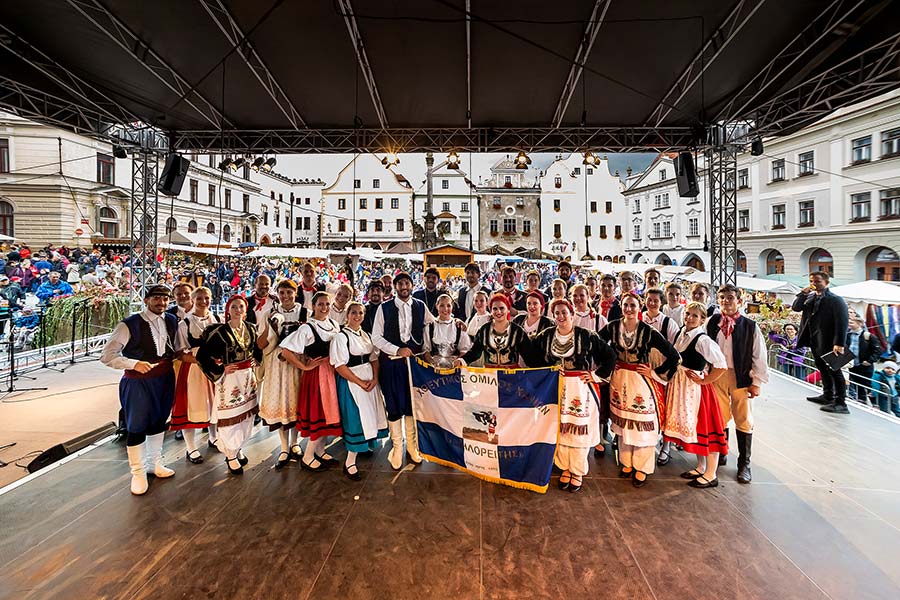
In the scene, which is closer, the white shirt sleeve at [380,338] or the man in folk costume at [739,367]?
the man in folk costume at [739,367]

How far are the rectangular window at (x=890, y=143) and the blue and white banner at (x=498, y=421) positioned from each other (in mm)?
21679

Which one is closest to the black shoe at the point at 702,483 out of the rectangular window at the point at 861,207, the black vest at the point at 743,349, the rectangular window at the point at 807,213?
the black vest at the point at 743,349

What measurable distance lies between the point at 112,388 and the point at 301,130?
5.65m

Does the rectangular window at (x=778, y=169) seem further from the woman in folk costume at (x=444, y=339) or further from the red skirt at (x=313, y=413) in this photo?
the red skirt at (x=313, y=413)

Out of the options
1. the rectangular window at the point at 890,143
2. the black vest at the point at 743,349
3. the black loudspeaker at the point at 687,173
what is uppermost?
the rectangular window at the point at 890,143

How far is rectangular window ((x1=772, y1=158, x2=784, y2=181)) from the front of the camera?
20.6m

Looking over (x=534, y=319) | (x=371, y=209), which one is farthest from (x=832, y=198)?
(x=371, y=209)

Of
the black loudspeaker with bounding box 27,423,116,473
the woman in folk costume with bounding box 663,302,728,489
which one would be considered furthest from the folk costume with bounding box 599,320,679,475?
the black loudspeaker with bounding box 27,423,116,473

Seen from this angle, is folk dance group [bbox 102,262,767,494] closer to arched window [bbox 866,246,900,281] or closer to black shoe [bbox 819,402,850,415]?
black shoe [bbox 819,402,850,415]

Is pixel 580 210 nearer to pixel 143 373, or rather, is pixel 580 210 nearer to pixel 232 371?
pixel 232 371

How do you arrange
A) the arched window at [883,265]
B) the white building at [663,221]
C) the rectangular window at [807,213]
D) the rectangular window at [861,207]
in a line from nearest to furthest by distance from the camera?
the arched window at [883,265] → the rectangular window at [861,207] → the rectangular window at [807,213] → the white building at [663,221]

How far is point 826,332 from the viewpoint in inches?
207

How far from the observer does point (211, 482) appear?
140 inches

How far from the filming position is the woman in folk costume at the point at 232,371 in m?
3.52
